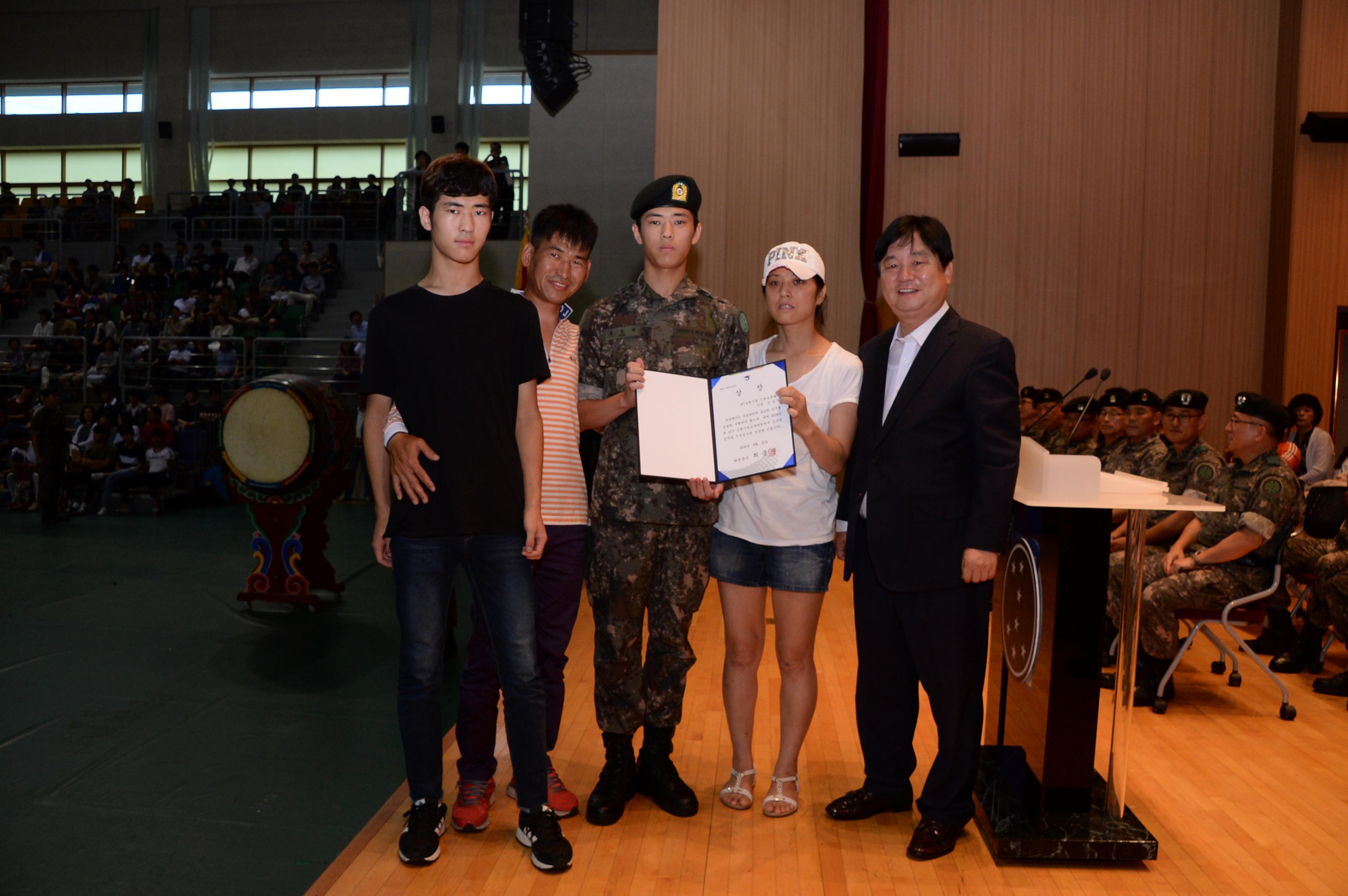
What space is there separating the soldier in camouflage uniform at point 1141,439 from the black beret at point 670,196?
3477mm

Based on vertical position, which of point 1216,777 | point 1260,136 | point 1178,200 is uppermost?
point 1260,136

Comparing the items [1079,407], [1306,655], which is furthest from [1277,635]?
[1079,407]

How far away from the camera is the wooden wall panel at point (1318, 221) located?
730 cm

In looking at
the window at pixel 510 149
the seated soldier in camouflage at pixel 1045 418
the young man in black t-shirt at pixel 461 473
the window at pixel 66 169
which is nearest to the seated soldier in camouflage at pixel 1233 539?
the young man in black t-shirt at pixel 461 473

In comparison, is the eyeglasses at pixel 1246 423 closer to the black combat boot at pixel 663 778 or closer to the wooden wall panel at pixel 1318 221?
the black combat boot at pixel 663 778

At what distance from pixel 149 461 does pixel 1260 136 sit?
35.2 feet

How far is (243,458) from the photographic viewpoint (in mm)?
5215

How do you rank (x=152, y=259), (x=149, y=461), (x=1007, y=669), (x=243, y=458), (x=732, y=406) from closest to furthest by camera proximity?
(x=732, y=406), (x=1007, y=669), (x=243, y=458), (x=149, y=461), (x=152, y=259)

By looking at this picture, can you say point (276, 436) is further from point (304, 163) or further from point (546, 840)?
point (304, 163)

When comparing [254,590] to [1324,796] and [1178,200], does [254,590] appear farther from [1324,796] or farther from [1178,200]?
[1178,200]

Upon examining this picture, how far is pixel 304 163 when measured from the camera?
19.3m

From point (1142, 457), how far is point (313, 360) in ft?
35.3

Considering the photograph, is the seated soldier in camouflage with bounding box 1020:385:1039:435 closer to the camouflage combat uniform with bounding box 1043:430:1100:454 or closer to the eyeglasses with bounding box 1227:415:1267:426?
the camouflage combat uniform with bounding box 1043:430:1100:454

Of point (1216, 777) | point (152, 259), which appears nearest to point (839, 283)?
point (1216, 777)
